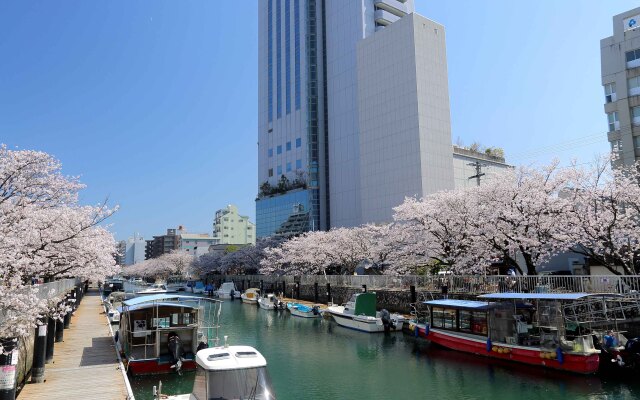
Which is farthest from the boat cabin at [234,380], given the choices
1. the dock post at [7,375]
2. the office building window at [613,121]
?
the office building window at [613,121]

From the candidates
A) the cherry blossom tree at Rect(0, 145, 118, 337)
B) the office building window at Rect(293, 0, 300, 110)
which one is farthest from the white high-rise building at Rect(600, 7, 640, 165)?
the office building window at Rect(293, 0, 300, 110)

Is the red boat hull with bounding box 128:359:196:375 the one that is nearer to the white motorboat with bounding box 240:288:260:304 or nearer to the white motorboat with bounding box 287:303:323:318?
the white motorboat with bounding box 287:303:323:318

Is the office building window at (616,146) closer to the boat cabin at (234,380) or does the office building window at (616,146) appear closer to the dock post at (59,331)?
the boat cabin at (234,380)

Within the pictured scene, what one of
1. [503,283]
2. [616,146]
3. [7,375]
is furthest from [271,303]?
[7,375]

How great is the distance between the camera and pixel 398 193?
85.9 metres

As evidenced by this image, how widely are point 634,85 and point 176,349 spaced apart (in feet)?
192

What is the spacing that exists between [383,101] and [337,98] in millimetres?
18170

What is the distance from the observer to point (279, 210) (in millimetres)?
117250

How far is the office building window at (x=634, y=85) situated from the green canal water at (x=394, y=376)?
4233cm

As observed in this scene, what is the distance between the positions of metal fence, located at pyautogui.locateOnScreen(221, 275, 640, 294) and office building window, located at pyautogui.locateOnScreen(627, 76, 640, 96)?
1387 inches

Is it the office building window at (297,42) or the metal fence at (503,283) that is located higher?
the office building window at (297,42)

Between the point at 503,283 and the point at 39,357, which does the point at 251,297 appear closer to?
the point at 503,283

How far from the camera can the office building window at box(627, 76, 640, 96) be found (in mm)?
53781

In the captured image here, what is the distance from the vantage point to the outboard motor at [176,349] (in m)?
24.1
